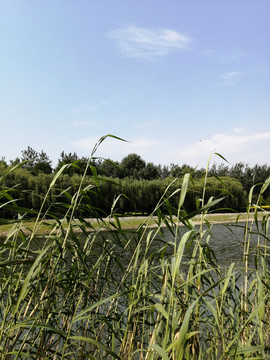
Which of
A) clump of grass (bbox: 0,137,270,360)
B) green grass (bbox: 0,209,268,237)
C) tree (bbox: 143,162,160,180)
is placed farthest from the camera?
tree (bbox: 143,162,160,180)

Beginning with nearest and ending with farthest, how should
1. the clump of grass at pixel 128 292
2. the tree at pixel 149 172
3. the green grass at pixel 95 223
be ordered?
the clump of grass at pixel 128 292 < the green grass at pixel 95 223 < the tree at pixel 149 172

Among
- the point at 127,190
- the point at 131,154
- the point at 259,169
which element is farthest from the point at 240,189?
the point at 131,154

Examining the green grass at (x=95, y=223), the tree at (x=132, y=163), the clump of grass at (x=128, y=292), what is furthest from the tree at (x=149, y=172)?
the clump of grass at (x=128, y=292)

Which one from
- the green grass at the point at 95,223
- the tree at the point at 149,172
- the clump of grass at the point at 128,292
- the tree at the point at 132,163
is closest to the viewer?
the clump of grass at the point at 128,292

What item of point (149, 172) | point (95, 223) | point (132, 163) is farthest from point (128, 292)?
point (132, 163)

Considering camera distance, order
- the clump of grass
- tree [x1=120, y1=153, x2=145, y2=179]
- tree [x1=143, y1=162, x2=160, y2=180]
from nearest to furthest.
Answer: the clump of grass
tree [x1=143, y1=162, x2=160, y2=180]
tree [x1=120, y1=153, x2=145, y2=179]

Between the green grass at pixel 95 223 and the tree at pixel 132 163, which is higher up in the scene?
the tree at pixel 132 163

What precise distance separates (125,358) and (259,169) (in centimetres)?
5270

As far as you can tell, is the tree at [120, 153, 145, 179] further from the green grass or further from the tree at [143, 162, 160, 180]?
the green grass

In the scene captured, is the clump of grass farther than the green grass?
No

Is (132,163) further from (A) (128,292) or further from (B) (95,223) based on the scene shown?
(A) (128,292)

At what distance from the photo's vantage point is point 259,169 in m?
51.1

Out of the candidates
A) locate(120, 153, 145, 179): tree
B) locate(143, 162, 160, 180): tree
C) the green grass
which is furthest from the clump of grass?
locate(120, 153, 145, 179): tree

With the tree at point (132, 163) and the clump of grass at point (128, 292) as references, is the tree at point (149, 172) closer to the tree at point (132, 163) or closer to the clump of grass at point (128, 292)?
the tree at point (132, 163)
